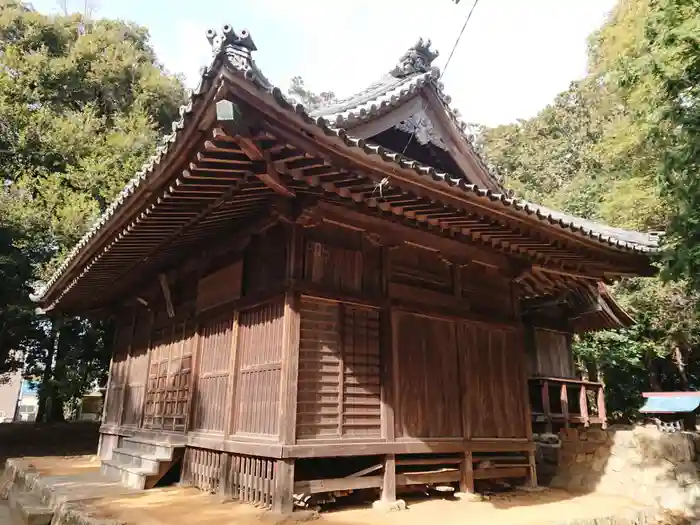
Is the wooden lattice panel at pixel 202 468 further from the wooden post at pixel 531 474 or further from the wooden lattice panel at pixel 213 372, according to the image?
the wooden post at pixel 531 474

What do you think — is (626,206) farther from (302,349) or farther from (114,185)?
(114,185)

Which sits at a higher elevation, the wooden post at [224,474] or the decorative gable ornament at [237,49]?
the decorative gable ornament at [237,49]

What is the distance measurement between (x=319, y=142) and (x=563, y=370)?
1181 centimetres

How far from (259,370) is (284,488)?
4.89 feet

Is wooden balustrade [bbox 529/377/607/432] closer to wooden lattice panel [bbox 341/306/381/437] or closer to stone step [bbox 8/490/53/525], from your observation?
wooden lattice panel [bbox 341/306/381/437]

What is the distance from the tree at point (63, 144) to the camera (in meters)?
18.1

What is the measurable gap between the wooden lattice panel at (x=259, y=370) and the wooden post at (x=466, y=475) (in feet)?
10.2

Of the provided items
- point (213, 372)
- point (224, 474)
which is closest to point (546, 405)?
point (213, 372)

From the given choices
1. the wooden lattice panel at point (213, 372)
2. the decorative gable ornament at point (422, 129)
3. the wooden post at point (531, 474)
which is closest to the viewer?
the wooden lattice panel at point (213, 372)

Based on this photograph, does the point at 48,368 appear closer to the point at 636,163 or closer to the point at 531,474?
the point at 531,474

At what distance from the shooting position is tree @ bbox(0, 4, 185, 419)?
1811 cm

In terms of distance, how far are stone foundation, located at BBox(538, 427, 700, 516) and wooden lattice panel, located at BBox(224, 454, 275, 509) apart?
558 cm

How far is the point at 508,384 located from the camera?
8.49 metres

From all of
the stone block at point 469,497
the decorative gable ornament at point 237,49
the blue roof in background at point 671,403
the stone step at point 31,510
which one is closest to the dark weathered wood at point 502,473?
the stone block at point 469,497
